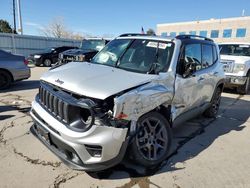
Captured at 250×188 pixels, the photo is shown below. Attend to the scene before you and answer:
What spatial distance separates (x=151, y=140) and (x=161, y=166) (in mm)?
417

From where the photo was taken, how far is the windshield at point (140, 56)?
3.68m

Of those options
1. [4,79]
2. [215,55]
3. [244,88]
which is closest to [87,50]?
[4,79]

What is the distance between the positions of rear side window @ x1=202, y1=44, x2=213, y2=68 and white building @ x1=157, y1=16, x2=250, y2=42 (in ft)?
157

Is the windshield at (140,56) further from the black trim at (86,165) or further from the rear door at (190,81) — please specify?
the black trim at (86,165)

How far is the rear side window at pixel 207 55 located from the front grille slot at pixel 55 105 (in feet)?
10.2

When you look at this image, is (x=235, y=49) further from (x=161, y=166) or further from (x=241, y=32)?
(x=241, y=32)

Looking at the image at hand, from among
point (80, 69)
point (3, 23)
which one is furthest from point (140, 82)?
point (3, 23)

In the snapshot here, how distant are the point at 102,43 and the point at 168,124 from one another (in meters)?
11.1

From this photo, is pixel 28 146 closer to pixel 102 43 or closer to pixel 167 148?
pixel 167 148

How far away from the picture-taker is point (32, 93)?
7.77 meters

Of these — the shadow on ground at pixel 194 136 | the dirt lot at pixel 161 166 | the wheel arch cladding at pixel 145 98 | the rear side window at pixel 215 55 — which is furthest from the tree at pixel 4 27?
the wheel arch cladding at pixel 145 98

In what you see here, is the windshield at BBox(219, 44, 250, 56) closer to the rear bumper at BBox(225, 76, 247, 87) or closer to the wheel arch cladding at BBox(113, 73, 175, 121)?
the rear bumper at BBox(225, 76, 247, 87)

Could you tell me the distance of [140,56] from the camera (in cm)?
392

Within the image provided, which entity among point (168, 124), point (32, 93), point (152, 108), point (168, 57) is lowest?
point (32, 93)
